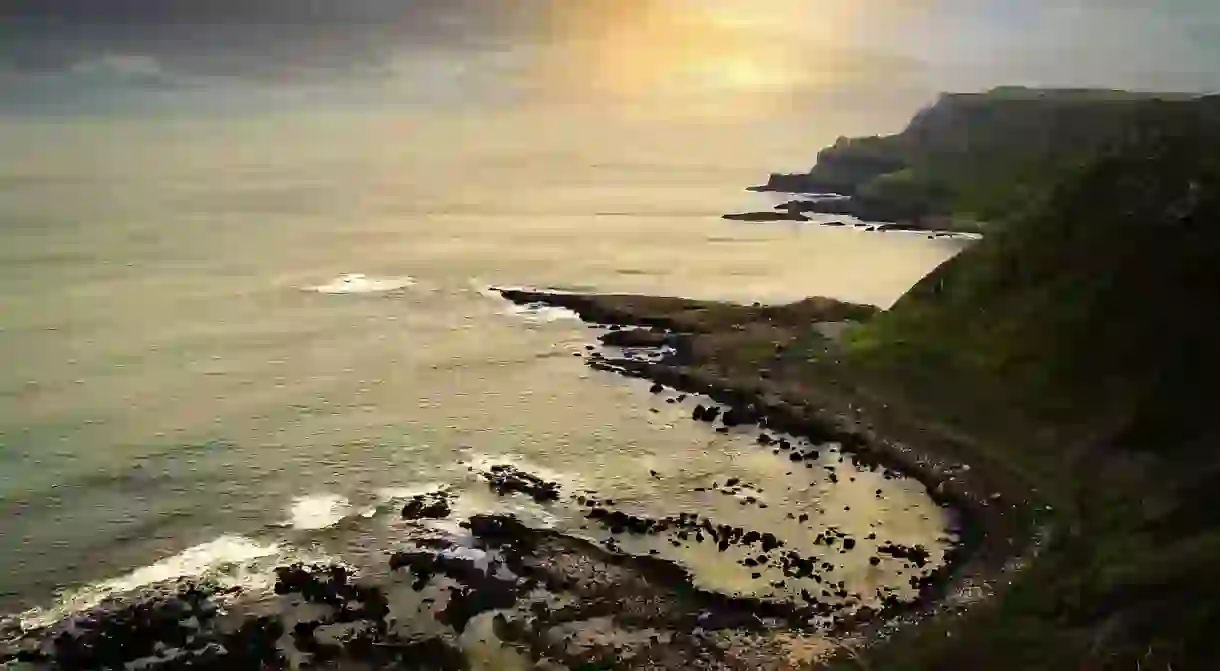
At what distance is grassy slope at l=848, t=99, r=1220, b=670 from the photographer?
34.8 meters

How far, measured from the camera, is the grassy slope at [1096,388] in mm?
34812

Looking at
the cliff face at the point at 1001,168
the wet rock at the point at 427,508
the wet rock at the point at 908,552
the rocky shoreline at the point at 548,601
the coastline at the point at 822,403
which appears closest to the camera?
the rocky shoreline at the point at 548,601

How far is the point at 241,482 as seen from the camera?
54.4 metres

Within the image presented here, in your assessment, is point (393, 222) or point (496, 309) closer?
point (496, 309)

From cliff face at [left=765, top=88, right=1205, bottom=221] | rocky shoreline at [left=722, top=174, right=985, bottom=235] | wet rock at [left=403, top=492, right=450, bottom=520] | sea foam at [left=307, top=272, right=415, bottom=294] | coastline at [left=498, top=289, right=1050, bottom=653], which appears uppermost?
cliff face at [left=765, top=88, right=1205, bottom=221]

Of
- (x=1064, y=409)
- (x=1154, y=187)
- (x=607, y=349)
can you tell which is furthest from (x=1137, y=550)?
(x=607, y=349)

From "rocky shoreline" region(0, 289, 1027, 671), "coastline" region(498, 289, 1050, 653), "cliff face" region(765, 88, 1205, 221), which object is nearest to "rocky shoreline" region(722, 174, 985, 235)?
"cliff face" region(765, 88, 1205, 221)

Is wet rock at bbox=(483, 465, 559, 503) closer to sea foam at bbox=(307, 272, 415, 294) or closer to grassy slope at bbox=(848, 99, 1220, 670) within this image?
grassy slope at bbox=(848, 99, 1220, 670)

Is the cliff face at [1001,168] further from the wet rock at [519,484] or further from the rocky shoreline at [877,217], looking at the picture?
the wet rock at [519,484]

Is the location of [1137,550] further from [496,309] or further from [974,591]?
[496,309]

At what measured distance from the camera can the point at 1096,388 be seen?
58.1 meters

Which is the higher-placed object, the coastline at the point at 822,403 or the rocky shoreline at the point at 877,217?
the rocky shoreline at the point at 877,217

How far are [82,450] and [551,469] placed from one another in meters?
28.1

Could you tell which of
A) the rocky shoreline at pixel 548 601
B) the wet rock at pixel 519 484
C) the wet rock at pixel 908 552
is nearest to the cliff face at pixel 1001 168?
the wet rock at pixel 908 552
